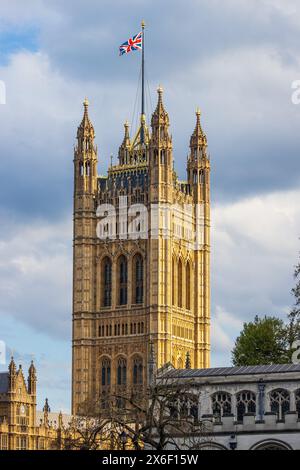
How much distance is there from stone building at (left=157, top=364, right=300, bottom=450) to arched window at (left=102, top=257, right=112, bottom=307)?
7229 centimetres

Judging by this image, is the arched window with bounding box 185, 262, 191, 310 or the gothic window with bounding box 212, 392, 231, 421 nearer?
the gothic window with bounding box 212, 392, 231, 421

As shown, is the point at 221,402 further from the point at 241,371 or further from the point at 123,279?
the point at 123,279

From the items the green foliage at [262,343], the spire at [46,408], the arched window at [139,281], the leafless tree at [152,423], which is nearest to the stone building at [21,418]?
the spire at [46,408]

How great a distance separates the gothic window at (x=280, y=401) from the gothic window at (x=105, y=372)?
76.9 m

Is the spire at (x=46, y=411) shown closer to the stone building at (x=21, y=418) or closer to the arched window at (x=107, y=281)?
the stone building at (x=21, y=418)

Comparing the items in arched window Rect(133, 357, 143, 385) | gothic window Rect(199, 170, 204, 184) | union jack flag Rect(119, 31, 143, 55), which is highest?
union jack flag Rect(119, 31, 143, 55)

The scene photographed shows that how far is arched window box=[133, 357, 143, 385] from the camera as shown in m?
172

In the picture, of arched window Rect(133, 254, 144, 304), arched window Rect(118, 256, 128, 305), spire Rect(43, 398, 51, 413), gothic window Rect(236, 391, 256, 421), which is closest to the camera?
gothic window Rect(236, 391, 256, 421)

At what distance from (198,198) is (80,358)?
23970mm

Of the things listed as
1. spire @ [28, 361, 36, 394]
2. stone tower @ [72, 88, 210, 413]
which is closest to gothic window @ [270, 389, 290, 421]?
spire @ [28, 361, 36, 394]

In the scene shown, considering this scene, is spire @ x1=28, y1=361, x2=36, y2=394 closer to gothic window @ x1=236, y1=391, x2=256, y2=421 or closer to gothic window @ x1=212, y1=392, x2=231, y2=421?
gothic window @ x1=212, y1=392, x2=231, y2=421
